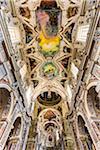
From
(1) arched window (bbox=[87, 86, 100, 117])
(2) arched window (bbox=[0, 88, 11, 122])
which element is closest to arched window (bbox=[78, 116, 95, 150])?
(1) arched window (bbox=[87, 86, 100, 117])

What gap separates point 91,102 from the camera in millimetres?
14312

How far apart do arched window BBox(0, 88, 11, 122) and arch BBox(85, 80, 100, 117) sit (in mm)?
4637

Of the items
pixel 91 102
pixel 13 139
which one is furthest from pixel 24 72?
pixel 91 102

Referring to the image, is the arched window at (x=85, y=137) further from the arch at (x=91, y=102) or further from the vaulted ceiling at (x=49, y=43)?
the vaulted ceiling at (x=49, y=43)

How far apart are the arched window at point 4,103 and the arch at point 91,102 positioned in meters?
4.64

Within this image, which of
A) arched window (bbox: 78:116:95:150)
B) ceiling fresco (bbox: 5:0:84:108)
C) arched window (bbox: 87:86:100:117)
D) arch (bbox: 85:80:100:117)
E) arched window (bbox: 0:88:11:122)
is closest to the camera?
arched window (bbox: 0:88:11:122)

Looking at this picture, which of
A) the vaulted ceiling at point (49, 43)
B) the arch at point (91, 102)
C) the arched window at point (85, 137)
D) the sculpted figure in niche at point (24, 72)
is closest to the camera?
the arch at point (91, 102)

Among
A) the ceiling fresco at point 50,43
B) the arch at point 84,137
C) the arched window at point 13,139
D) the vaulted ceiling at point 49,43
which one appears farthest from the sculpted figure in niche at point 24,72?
the arch at point 84,137

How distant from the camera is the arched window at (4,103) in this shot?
13203 mm

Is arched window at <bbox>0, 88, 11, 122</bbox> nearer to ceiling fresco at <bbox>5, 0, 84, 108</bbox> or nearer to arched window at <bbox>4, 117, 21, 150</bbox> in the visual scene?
arched window at <bbox>4, 117, 21, 150</bbox>

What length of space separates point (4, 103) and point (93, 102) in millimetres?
5438

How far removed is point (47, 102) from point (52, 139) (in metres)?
3.14

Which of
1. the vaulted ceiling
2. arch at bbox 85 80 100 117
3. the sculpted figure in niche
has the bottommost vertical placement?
arch at bbox 85 80 100 117

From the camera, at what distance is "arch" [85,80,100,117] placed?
13634mm
